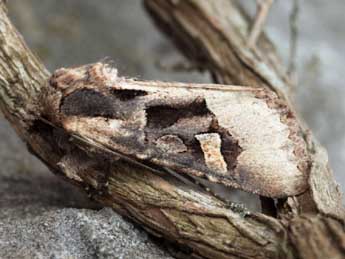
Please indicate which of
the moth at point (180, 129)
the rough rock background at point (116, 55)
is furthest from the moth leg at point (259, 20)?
the moth at point (180, 129)

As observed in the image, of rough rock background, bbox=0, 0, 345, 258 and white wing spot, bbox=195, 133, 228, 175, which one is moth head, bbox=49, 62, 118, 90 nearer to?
rough rock background, bbox=0, 0, 345, 258

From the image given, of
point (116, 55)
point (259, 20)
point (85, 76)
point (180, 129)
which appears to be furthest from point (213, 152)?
point (116, 55)

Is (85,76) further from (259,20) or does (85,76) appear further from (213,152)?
(259,20)

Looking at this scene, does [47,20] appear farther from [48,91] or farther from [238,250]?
[238,250]

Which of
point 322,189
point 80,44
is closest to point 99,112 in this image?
point 322,189

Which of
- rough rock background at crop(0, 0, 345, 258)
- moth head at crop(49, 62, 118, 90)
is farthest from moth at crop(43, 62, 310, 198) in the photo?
rough rock background at crop(0, 0, 345, 258)

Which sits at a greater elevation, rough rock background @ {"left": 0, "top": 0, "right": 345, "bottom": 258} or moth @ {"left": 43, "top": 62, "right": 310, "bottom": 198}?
rough rock background @ {"left": 0, "top": 0, "right": 345, "bottom": 258}

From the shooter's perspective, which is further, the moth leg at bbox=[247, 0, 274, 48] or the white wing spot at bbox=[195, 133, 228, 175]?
the moth leg at bbox=[247, 0, 274, 48]

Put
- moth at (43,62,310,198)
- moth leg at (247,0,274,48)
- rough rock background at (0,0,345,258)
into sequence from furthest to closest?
1. moth leg at (247,0,274,48)
2. rough rock background at (0,0,345,258)
3. moth at (43,62,310,198)
